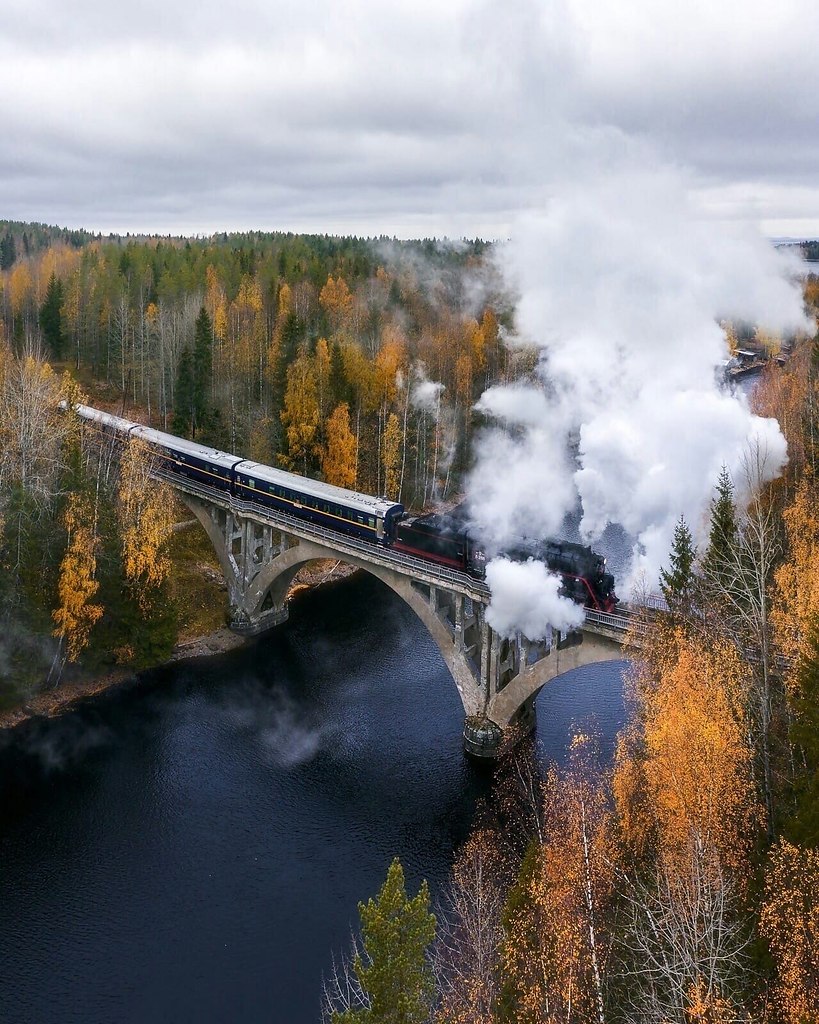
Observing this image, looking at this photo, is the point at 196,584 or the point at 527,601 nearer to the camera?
the point at 527,601

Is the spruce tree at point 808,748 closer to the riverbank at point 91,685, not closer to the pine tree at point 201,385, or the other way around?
the riverbank at point 91,685

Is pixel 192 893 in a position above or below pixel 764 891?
below

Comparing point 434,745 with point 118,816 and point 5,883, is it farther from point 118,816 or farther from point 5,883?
point 5,883

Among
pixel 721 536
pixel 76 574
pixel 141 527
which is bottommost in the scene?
pixel 76 574

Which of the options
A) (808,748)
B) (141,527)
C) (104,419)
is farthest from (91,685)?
(808,748)

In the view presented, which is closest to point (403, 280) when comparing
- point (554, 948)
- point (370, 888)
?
point (370, 888)

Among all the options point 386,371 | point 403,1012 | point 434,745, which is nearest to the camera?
point 403,1012

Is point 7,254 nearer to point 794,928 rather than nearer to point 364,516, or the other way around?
point 364,516

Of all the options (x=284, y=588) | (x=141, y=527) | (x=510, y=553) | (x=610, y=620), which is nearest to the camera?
(x=610, y=620)
